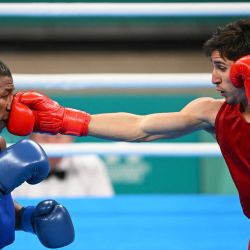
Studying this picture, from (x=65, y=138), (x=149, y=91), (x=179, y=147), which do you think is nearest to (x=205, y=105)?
(x=179, y=147)

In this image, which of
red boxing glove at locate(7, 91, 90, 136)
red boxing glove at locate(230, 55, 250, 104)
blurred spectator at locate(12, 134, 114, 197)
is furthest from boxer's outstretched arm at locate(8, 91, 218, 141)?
blurred spectator at locate(12, 134, 114, 197)

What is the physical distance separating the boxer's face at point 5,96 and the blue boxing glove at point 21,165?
16 cm

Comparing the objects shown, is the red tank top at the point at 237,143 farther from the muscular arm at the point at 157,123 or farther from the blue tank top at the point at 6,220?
the blue tank top at the point at 6,220

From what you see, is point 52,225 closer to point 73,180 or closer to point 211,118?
point 211,118

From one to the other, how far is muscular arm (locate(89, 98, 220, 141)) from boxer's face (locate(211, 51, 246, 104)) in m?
0.09

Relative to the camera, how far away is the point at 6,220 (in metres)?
1.46

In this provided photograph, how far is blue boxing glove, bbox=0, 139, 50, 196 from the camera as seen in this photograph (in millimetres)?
1300

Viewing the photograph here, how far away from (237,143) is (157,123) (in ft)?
0.71

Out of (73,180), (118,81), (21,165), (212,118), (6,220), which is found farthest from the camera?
(73,180)

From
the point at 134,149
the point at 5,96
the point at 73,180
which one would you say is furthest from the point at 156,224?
the point at 73,180

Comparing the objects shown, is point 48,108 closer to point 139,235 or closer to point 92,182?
point 139,235

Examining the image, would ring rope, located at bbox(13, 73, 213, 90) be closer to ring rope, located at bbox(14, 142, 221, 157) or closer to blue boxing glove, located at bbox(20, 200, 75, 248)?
ring rope, located at bbox(14, 142, 221, 157)

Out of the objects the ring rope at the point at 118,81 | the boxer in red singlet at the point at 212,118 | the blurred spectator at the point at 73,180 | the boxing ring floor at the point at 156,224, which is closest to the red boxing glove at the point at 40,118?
the boxer in red singlet at the point at 212,118

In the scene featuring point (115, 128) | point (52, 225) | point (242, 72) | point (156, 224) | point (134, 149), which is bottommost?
point (156, 224)
